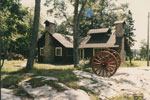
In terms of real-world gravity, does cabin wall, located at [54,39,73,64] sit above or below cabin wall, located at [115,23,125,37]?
below

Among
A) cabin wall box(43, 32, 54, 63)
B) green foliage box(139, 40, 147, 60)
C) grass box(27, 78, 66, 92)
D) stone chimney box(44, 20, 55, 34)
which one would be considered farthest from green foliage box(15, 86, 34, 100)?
green foliage box(139, 40, 147, 60)

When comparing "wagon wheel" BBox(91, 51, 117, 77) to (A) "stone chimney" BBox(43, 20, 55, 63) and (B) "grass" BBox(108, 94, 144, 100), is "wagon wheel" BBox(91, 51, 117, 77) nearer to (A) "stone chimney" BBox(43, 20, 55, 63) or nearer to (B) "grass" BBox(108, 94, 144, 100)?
(B) "grass" BBox(108, 94, 144, 100)

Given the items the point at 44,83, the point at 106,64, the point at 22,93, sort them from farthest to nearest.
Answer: the point at 106,64 < the point at 44,83 < the point at 22,93

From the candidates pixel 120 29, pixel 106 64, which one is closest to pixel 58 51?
pixel 120 29

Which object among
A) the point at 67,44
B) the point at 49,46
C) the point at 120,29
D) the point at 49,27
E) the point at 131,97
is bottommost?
the point at 131,97

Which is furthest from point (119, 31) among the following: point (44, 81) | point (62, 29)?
point (62, 29)

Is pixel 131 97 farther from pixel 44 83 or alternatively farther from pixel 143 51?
pixel 143 51

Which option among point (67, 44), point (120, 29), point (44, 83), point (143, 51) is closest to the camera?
point (44, 83)

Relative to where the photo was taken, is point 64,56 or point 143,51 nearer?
point 64,56

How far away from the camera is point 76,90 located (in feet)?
25.5

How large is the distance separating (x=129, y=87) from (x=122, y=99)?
6.84ft

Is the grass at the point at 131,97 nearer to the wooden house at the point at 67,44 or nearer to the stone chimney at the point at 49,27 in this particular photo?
the wooden house at the point at 67,44

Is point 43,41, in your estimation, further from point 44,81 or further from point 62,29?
point 62,29

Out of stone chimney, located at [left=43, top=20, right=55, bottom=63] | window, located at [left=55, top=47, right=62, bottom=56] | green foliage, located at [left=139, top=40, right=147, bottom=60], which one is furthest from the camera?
green foliage, located at [left=139, top=40, right=147, bottom=60]
